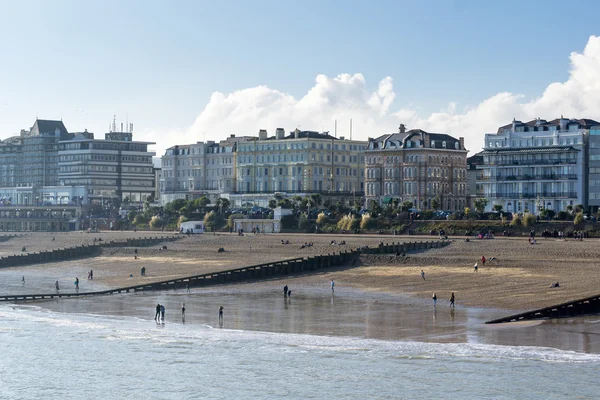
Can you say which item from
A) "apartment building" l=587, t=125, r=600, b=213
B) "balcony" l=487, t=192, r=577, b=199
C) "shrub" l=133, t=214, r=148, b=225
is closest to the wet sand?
"balcony" l=487, t=192, r=577, b=199

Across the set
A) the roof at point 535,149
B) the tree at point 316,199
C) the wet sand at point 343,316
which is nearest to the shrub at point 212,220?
the tree at point 316,199

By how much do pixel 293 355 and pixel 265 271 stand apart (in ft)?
115

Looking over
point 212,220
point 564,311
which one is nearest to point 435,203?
point 212,220

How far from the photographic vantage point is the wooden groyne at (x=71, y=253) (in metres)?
114

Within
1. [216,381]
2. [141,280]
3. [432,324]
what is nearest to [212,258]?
[141,280]

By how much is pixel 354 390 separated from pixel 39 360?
17467mm

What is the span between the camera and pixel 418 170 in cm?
14938

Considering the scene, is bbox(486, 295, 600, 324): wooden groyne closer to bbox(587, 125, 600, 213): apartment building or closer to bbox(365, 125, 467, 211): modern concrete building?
bbox(587, 125, 600, 213): apartment building

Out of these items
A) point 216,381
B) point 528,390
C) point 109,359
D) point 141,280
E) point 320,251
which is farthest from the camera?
point 320,251

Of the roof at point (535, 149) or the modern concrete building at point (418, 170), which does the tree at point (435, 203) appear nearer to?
the modern concrete building at point (418, 170)

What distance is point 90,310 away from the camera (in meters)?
68.1

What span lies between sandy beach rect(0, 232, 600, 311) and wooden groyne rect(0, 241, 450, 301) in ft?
6.00

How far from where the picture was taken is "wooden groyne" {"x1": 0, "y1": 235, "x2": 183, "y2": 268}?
113562 mm

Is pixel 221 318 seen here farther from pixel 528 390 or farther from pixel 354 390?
pixel 528 390
